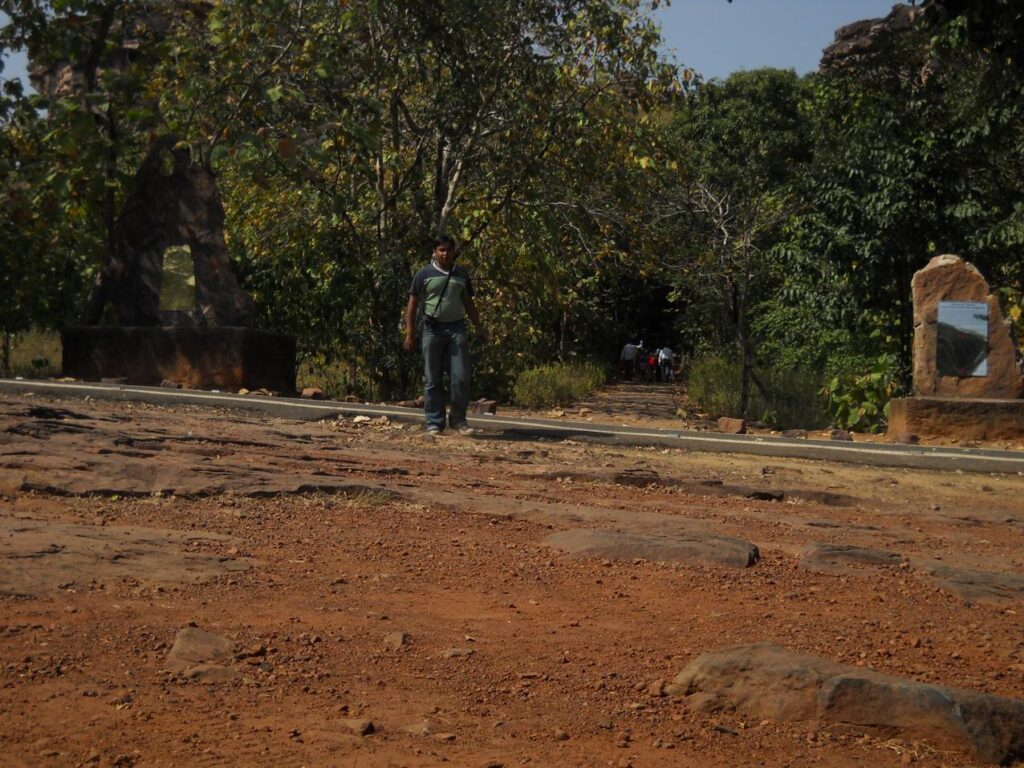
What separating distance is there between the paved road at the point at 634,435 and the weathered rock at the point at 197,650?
7.57 meters

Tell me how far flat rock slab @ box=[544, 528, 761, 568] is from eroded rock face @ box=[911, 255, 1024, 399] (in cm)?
958

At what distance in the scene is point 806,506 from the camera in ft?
28.8

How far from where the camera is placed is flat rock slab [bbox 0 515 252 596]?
199 inches

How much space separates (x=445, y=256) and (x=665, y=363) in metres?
30.1

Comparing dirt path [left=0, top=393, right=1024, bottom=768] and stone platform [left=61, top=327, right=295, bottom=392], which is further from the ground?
stone platform [left=61, top=327, right=295, bottom=392]

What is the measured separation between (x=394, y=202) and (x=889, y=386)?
295 inches

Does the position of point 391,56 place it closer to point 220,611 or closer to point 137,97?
point 137,97

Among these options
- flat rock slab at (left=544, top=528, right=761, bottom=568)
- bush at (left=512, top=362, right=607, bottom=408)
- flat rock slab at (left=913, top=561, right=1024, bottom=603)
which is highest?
bush at (left=512, top=362, right=607, bottom=408)

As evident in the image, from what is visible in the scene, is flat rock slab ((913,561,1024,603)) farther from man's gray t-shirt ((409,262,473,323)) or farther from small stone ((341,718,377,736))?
man's gray t-shirt ((409,262,473,323))

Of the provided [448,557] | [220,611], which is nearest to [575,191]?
[448,557]

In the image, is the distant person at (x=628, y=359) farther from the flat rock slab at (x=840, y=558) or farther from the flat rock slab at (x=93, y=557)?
the flat rock slab at (x=93, y=557)

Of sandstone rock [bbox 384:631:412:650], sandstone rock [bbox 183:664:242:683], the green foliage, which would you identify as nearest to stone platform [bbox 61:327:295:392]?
the green foliage

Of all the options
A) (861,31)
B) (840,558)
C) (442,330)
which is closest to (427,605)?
(840,558)

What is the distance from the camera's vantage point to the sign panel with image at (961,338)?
602 inches
